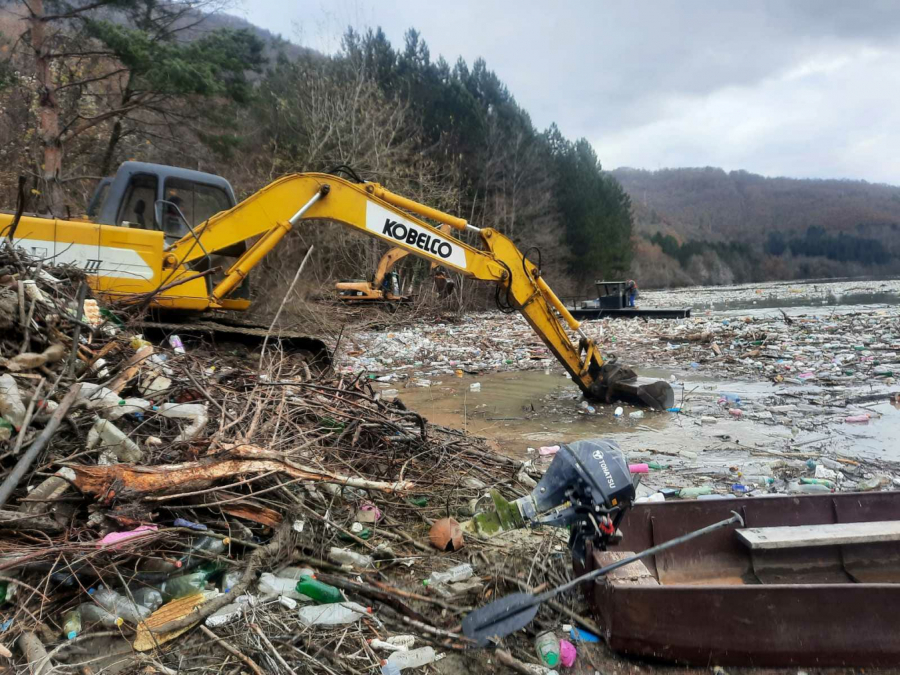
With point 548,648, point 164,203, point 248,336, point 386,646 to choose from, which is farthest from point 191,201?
point 548,648

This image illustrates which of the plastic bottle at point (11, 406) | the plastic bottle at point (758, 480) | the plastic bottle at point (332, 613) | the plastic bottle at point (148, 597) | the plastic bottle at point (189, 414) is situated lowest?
the plastic bottle at point (758, 480)

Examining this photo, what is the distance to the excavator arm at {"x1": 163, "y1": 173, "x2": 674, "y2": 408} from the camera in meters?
5.55

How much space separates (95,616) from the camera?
2.15 m

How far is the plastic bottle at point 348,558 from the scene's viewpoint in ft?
8.71

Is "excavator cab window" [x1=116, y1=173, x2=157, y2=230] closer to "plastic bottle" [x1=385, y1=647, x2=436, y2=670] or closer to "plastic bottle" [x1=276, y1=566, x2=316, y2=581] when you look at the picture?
"plastic bottle" [x1=276, y1=566, x2=316, y2=581]

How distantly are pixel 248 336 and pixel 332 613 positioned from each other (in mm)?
4294

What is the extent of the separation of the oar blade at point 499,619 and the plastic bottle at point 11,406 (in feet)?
7.24

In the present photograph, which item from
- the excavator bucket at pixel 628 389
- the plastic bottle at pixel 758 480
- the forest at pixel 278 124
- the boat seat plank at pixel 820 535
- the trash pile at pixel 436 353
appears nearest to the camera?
the boat seat plank at pixel 820 535

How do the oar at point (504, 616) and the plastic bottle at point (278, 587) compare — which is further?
the plastic bottle at point (278, 587)

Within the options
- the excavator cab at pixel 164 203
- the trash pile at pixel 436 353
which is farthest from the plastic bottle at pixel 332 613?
the trash pile at pixel 436 353

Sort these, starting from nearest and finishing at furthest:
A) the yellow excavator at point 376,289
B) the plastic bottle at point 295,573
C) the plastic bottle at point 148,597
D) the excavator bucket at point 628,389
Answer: the plastic bottle at point 148,597
the plastic bottle at point 295,573
the excavator bucket at point 628,389
the yellow excavator at point 376,289

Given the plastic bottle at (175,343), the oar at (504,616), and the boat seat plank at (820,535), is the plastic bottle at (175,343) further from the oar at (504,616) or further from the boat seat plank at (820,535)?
the boat seat plank at (820,535)

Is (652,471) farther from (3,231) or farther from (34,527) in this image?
(3,231)

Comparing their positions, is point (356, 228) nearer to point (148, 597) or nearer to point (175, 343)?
point (175, 343)
